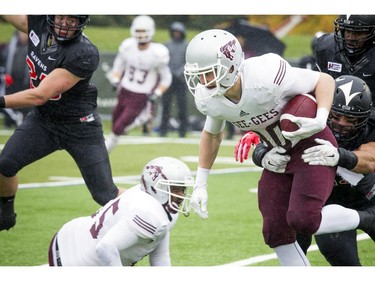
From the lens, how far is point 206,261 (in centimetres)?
538

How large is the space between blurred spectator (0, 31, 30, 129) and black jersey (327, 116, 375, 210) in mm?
9486

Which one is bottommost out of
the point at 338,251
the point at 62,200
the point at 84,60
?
the point at 62,200

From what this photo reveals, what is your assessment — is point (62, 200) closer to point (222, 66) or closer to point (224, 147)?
point (222, 66)

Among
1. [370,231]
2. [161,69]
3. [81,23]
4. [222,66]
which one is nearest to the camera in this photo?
[222,66]

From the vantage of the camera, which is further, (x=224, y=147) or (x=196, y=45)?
(x=224, y=147)

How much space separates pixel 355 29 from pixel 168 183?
4.85 feet

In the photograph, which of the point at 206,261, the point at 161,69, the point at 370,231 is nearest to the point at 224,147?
the point at 161,69

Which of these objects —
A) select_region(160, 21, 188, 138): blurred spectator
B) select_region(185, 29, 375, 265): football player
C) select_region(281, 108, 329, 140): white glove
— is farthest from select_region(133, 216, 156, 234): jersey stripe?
select_region(160, 21, 188, 138): blurred spectator

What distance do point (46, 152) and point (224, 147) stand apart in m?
7.01

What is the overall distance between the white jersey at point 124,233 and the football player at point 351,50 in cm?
142

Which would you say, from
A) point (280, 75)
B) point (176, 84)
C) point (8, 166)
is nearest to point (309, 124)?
point (280, 75)

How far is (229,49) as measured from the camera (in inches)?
159

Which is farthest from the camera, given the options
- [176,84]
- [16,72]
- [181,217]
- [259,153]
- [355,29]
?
[16,72]

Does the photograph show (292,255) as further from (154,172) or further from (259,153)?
(154,172)
